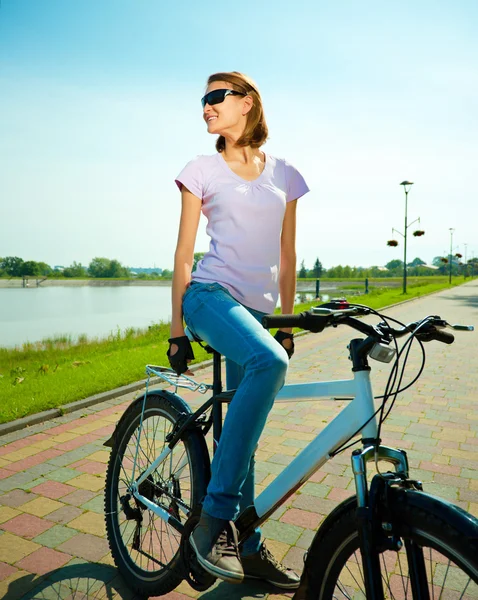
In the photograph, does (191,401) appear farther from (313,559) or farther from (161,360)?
(313,559)

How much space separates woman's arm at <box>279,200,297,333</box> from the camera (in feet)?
8.24

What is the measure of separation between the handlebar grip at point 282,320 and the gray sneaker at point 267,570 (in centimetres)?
130

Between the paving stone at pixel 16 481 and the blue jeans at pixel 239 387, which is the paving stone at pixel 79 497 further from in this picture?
the blue jeans at pixel 239 387

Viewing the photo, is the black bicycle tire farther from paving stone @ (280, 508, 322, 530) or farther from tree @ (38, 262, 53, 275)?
tree @ (38, 262, 53, 275)

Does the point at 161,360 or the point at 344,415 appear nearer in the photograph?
the point at 344,415

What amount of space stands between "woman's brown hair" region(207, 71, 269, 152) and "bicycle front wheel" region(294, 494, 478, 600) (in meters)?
1.61

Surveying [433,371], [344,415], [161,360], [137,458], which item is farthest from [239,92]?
[433,371]

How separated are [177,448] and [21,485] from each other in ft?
5.84

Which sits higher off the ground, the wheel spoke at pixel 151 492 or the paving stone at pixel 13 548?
the wheel spoke at pixel 151 492

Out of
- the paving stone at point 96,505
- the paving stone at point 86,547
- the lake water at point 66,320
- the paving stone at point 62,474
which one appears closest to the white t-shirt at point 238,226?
the paving stone at point 86,547

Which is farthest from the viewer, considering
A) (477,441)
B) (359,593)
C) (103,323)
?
(103,323)

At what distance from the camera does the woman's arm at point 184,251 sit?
88.8 inches

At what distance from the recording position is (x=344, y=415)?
173cm

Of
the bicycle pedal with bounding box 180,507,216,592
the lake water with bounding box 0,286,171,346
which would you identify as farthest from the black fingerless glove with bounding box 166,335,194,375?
the lake water with bounding box 0,286,171,346
